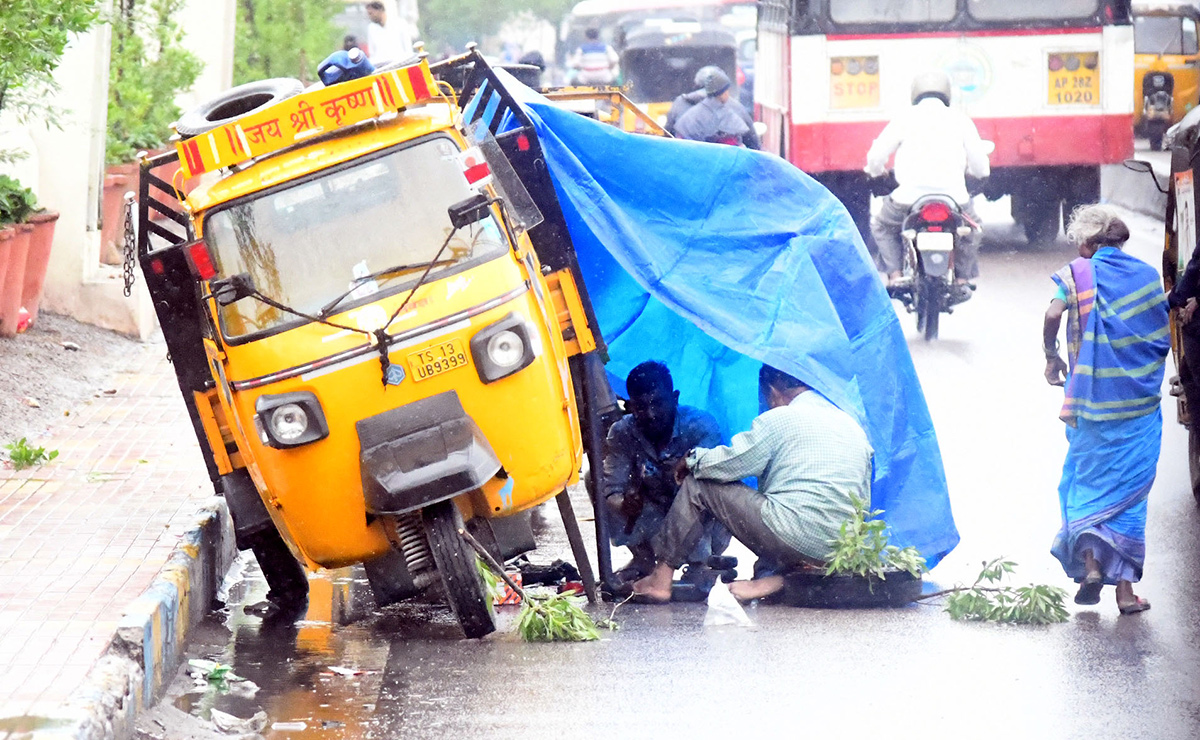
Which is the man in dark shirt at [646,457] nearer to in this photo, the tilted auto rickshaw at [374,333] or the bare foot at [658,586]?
the bare foot at [658,586]

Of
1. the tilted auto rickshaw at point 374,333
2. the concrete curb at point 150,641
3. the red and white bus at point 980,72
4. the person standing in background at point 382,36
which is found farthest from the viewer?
the person standing in background at point 382,36

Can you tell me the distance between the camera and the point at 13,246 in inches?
399

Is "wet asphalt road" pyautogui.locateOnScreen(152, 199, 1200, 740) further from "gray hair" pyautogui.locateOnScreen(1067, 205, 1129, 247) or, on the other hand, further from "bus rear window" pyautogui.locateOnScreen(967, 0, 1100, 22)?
"bus rear window" pyautogui.locateOnScreen(967, 0, 1100, 22)

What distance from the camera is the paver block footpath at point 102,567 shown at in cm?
477

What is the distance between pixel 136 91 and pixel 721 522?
9642 millimetres

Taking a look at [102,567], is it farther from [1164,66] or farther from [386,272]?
[1164,66]

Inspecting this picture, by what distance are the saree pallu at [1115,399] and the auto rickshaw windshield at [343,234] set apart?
2413mm

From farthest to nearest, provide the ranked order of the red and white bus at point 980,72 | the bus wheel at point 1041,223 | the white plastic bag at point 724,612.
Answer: the bus wheel at point 1041,223 < the red and white bus at point 980,72 < the white plastic bag at point 724,612

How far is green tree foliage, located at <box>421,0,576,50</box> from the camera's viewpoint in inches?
1773

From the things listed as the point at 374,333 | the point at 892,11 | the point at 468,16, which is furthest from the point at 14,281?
the point at 468,16

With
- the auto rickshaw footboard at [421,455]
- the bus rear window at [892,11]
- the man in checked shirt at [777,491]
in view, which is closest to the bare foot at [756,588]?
the man in checked shirt at [777,491]

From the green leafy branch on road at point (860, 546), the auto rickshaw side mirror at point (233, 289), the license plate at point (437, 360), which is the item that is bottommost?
the green leafy branch on road at point (860, 546)

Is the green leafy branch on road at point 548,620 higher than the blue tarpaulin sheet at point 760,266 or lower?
lower

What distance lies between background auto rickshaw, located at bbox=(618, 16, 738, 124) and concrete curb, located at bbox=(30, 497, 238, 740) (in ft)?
69.7
